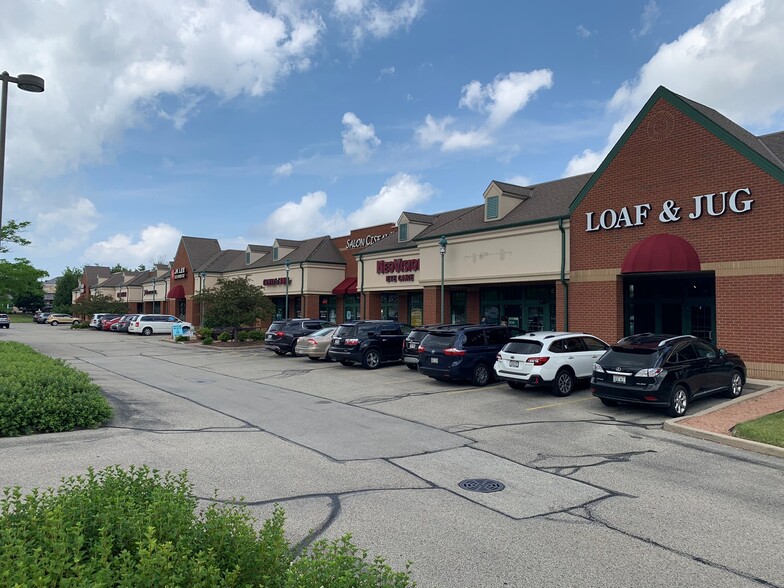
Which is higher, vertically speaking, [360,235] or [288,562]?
[360,235]

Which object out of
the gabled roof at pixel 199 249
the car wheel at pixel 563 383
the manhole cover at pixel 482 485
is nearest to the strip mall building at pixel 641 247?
the car wheel at pixel 563 383

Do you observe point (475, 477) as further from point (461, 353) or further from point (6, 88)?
point (6, 88)

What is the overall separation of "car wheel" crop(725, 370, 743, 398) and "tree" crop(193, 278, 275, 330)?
27330 millimetres

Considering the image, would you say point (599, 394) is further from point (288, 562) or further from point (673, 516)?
point (288, 562)

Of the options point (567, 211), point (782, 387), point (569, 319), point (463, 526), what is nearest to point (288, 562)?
point (463, 526)

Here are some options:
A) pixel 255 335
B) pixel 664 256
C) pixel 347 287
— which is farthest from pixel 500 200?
pixel 255 335

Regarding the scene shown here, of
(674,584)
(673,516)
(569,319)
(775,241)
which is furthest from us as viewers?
(569,319)

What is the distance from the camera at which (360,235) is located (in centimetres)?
3872

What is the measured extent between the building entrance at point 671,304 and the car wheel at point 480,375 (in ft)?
22.0

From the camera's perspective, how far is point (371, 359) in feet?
69.3

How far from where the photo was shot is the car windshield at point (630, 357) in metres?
11.7

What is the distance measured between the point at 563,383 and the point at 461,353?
2973 millimetres

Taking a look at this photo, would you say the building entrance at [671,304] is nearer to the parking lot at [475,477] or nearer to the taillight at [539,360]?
the taillight at [539,360]

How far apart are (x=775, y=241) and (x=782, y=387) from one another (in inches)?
158
